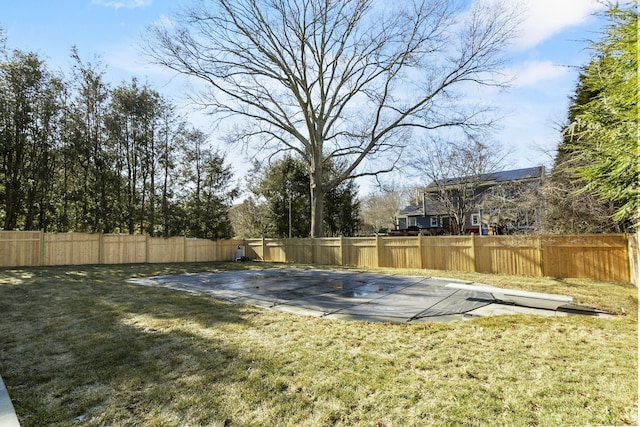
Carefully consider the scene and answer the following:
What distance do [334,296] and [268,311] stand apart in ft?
5.71

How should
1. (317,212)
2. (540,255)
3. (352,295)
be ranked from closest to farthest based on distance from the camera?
(352,295) → (540,255) → (317,212)

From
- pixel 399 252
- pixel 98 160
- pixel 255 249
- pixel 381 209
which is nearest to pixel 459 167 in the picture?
pixel 399 252

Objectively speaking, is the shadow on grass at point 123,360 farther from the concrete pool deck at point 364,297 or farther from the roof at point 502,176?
the roof at point 502,176

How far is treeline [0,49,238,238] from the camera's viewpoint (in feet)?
43.2

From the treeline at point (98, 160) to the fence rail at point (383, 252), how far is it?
2488 millimetres

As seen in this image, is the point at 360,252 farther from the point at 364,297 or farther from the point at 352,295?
the point at 364,297

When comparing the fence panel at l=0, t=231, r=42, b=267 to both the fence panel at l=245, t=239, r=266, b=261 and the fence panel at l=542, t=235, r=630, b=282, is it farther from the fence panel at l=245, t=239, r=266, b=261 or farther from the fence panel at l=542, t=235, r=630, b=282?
the fence panel at l=542, t=235, r=630, b=282

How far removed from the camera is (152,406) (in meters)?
2.34

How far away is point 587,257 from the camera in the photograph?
8.91 m

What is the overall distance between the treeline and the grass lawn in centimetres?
1195

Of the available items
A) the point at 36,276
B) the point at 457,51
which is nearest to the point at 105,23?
the point at 36,276

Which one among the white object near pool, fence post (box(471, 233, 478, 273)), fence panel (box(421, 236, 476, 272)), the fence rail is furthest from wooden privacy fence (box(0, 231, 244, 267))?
the white object near pool

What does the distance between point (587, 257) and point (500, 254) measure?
7.13ft

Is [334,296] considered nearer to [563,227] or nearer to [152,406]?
[152,406]
